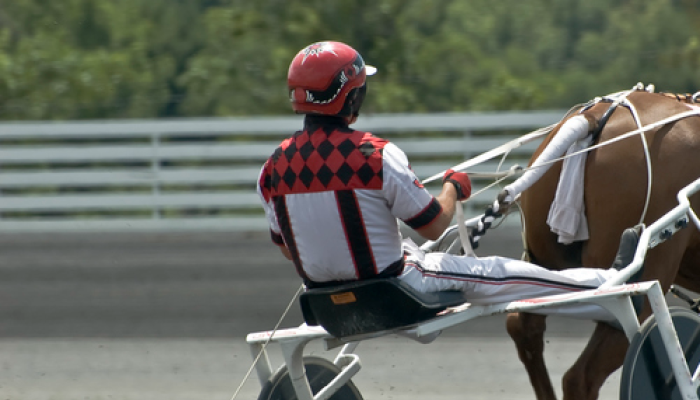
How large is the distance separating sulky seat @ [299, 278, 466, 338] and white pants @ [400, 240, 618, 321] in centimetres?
8

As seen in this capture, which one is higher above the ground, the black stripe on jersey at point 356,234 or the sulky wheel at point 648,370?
the black stripe on jersey at point 356,234

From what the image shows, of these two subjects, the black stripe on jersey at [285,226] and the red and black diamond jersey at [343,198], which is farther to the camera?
the black stripe on jersey at [285,226]

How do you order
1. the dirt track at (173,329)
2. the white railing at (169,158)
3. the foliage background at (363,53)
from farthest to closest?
the foliage background at (363,53), the white railing at (169,158), the dirt track at (173,329)

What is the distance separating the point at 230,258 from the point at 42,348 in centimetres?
171

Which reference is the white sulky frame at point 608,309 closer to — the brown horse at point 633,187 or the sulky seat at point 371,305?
the sulky seat at point 371,305

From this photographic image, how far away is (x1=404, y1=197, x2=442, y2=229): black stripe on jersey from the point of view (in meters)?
3.35

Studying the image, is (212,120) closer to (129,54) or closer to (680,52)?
(129,54)

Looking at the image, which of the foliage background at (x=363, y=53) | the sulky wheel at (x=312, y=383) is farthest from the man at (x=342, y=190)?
the foliage background at (x=363, y=53)

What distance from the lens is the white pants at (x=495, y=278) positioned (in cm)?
358

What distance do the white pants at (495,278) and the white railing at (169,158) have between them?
191 inches

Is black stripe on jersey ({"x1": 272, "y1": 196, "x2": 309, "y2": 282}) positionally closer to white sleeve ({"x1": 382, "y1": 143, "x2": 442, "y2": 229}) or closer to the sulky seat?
the sulky seat

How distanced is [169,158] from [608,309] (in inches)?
235

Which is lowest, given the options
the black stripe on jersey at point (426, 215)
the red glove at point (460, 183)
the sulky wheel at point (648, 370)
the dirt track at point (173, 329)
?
the dirt track at point (173, 329)

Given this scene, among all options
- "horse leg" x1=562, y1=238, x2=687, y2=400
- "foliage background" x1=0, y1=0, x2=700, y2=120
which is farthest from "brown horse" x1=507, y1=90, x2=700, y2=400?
"foliage background" x1=0, y1=0, x2=700, y2=120
